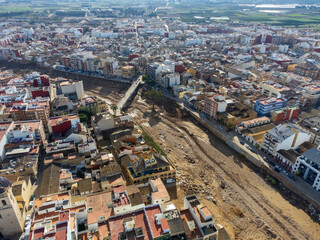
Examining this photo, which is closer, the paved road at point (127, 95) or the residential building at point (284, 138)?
the residential building at point (284, 138)

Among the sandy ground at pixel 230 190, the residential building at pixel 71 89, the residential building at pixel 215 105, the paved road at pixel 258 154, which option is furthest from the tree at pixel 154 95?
the residential building at pixel 71 89

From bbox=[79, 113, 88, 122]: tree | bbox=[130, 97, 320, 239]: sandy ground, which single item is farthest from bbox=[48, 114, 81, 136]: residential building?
bbox=[130, 97, 320, 239]: sandy ground

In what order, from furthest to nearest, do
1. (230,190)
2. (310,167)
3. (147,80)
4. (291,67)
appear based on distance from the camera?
(291,67), (147,80), (230,190), (310,167)

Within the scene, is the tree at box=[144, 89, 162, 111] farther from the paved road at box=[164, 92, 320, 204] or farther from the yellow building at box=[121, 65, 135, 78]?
the yellow building at box=[121, 65, 135, 78]

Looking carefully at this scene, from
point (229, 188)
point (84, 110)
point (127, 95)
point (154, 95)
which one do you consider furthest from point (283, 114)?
point (84, 110)

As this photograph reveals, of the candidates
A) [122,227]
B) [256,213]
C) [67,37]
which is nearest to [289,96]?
[256,213]

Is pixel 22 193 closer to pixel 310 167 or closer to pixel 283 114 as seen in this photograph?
pixel 310 167

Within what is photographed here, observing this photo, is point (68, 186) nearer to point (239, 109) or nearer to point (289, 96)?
point (239, 109)

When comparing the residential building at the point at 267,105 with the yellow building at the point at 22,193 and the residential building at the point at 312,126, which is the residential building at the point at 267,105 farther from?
the yellow building at the point at 22,193
